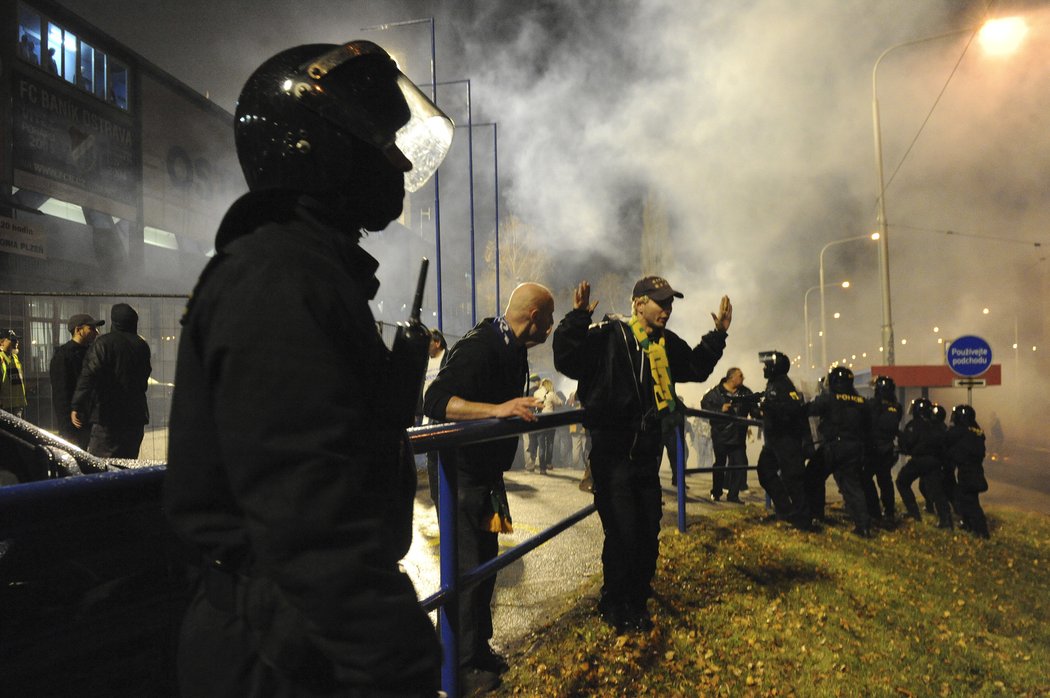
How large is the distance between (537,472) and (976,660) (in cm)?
573

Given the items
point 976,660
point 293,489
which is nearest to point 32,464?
point 293,489

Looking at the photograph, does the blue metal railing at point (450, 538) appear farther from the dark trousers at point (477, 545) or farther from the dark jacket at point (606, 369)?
the dark jacket at point (606, 369)

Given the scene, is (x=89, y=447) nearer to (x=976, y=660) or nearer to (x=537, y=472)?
(x=537, y=472)

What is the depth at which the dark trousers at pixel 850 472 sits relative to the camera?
7230 mm

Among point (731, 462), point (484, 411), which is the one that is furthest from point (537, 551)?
point (731, 462)

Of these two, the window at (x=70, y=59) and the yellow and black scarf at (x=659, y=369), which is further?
the window at (x=70, y=59)

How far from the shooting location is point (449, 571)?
2371 mm

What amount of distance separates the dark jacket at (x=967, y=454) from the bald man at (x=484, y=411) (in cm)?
750

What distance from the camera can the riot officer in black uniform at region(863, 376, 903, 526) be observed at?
327 inches

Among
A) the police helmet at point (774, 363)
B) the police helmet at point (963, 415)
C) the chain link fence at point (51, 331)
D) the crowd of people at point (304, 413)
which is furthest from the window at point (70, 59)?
the police helmet at point (963, 415)

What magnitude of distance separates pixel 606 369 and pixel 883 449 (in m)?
6.28

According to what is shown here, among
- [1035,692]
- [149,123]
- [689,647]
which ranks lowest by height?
[1035,692]

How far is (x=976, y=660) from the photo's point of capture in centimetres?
385

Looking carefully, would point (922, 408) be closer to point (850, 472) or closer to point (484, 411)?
point (850, 472)
